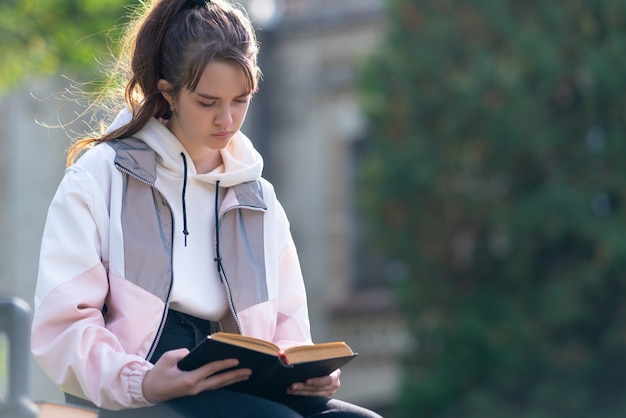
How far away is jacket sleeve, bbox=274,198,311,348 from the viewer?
3.12 meters

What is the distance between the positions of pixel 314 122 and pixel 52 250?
43.5 ft

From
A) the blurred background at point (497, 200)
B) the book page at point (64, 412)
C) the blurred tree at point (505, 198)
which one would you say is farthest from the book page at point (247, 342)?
the blurred tree at point (505, 198)

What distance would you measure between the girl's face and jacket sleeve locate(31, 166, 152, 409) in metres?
0.30

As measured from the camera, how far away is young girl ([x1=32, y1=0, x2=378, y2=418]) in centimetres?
269

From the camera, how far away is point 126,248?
9.22ft

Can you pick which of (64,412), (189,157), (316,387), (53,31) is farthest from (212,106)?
(53,31)

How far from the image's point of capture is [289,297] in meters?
3.13

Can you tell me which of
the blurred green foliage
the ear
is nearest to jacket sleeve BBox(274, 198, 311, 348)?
the ear

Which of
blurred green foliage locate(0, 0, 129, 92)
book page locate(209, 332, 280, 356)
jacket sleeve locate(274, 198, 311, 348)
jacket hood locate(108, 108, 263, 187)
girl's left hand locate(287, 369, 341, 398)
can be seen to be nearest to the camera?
book page locate(209, 332, 280, 356)

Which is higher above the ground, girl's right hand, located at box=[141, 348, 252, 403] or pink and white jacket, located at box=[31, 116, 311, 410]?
pink and white jacket, located at box=[31, 116, 311, 410]

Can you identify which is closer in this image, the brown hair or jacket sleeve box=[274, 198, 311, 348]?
the brown hair

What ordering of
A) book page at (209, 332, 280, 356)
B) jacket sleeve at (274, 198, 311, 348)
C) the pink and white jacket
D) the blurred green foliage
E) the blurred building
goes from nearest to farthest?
book page at (209, 332, 280, 356), the pink and white jacket, jacket sleeve at (274, 198, 311, 348), the blurred green foliage, the blurred building

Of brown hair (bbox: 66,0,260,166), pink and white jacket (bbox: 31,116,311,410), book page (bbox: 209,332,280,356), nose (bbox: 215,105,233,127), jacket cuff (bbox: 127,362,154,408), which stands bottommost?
jacket cuff (bbox: 127,362,154,408)

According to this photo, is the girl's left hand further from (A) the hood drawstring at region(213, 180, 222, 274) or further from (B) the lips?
(B) the lips
